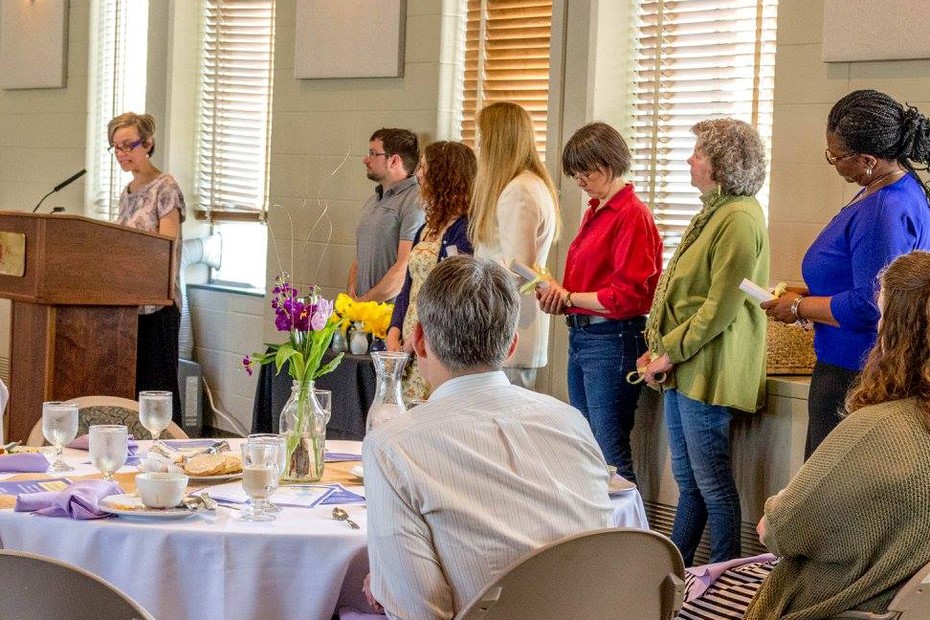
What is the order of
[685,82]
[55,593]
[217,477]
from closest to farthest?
[55,593], [217,477], [685,82]

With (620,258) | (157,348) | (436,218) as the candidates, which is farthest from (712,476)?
(157,348)

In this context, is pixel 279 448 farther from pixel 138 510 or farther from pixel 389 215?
pixel 389 215

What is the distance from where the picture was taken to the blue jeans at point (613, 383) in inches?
154

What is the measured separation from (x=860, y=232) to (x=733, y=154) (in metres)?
0.60

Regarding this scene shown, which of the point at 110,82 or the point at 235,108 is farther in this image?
the point at 110,82

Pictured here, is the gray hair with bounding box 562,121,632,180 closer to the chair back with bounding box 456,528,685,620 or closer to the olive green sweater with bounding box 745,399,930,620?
the olive green sweater with bounding box 745,399,930,620

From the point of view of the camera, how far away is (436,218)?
14.2 ft

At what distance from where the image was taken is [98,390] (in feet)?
15.5

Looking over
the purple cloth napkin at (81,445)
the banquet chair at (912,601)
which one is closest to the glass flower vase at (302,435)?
the purple cloth napkin at (81,445)

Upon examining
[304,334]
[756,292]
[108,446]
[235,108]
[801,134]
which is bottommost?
[108,446]

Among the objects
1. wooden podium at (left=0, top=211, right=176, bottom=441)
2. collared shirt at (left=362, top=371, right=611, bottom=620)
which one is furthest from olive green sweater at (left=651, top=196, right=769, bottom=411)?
wooden podium at (left=0, top=211, right=176, bottom=441)

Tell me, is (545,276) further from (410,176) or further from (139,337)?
(139,337)

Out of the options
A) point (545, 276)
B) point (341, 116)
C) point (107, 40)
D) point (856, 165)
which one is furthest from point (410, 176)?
point (107, 40)

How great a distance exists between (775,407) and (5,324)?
5728 mm
